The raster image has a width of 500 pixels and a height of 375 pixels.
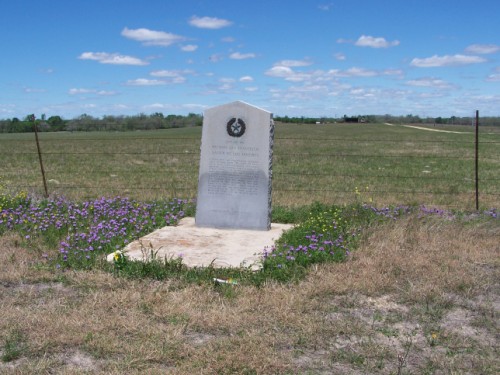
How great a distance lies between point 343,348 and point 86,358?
1.93 metres

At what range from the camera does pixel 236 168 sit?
8.19 meters

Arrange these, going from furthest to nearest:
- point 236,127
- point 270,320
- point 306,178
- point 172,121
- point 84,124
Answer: point 172,121
point 84,124
point 306,178
point 236,127
point 270,320

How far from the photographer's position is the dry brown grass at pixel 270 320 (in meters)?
4.09

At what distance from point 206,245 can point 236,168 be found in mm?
1482

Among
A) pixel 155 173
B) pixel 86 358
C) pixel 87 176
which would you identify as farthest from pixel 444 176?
pixel 86 358

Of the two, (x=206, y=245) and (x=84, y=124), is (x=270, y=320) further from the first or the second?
(x=84, y=124)

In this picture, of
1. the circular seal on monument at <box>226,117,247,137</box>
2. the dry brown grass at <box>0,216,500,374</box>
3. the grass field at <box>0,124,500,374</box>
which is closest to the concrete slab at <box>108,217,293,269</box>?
the grass field at <box>0,124,500,374</box>

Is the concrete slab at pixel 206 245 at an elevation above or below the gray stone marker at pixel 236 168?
below

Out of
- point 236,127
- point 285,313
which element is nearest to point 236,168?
point 236,127

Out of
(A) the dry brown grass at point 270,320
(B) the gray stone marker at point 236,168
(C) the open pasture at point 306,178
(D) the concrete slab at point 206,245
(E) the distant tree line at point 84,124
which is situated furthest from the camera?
(E) the distant tree line at point 84,124

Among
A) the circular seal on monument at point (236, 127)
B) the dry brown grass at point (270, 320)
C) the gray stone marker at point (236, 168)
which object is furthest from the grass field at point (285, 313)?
the circular seal on monument at point (236, 127)

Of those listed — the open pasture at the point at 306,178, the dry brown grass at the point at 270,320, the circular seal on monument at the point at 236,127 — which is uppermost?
the circular seal on monument at the point at 236,127

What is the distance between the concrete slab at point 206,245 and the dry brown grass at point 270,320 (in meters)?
0.75

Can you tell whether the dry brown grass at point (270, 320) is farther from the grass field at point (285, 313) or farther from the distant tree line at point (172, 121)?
the distant tree line at point (172, 121)
